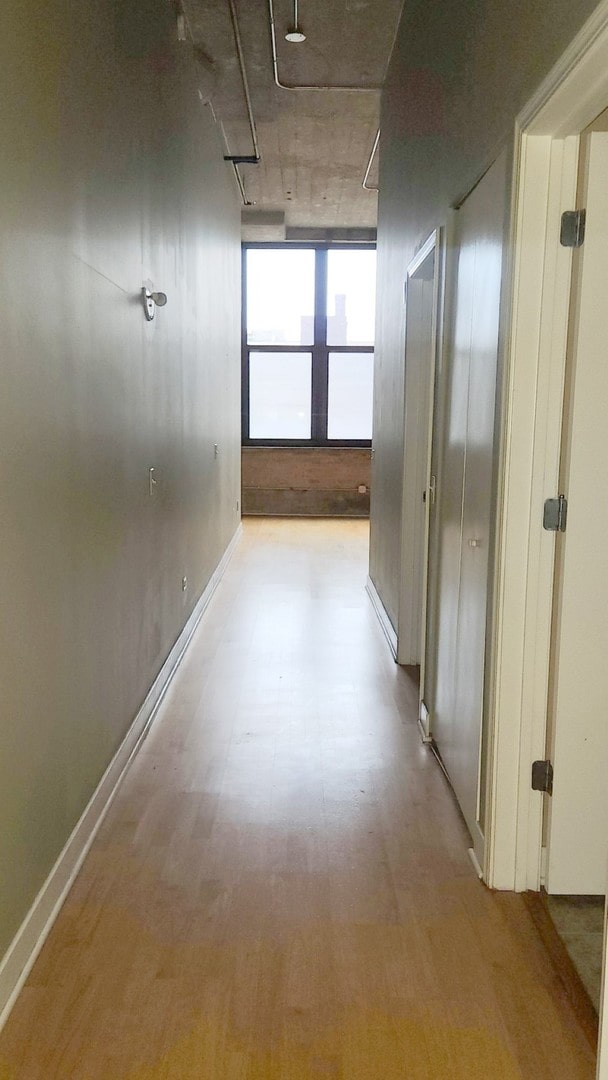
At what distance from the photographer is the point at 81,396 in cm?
251

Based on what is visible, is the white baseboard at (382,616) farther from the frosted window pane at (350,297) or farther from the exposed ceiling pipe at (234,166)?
the frosted window pane at (350,297)

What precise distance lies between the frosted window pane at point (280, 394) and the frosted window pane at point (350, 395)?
29 centimetres

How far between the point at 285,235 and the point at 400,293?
5653 mm

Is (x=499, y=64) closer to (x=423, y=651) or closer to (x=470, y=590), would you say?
(x=470, y=590)

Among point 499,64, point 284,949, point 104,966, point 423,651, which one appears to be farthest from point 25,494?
point 423,651

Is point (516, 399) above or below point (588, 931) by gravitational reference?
above

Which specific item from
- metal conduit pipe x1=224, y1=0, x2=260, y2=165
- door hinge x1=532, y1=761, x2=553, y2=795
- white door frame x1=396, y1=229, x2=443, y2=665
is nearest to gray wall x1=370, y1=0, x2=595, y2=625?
white door frame x1=396, y1=229, x2=443, y2=665

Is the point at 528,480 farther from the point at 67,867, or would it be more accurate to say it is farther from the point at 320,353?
the point at 320,353

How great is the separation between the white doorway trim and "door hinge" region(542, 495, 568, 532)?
0.06 ft

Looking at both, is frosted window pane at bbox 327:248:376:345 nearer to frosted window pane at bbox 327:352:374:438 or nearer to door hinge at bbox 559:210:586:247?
frosted window pane at bbox 327:352:374:438

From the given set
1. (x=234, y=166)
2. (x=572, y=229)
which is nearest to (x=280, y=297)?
(x=234, y=166)

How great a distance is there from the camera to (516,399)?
221 cm

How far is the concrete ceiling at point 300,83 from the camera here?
4559 millimetres

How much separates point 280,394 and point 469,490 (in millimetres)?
8128
